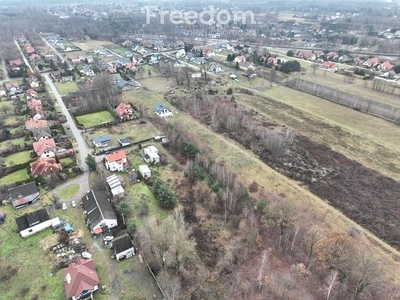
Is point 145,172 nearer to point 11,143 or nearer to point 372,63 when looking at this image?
point 11,143

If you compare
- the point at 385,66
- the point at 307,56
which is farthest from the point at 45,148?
the point at 385,66

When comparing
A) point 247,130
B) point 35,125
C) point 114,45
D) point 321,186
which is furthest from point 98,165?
point 114,45

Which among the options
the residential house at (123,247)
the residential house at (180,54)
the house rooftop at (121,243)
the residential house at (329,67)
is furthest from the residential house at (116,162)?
the residential house at (180,54)

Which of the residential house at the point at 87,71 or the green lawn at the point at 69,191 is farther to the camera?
the residential house at the point at 87,71

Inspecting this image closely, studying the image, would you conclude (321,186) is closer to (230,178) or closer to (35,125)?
(230,178)

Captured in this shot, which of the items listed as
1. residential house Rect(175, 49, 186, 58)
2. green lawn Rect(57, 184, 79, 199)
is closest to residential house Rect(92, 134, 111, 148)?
green lawn Rect(57, 184, 79, 199)

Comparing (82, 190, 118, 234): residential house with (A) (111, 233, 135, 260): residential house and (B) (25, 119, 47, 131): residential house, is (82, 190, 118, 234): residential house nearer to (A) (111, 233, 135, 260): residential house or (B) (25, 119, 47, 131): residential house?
(A) (111, 233, 135, 260): residential house

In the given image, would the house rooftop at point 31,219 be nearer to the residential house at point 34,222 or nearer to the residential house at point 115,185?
the residential house at point 34,222
